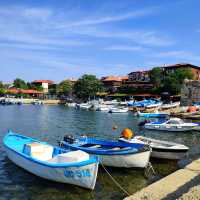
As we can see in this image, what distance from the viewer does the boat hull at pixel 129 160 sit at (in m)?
21.0

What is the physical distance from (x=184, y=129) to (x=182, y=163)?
59.2 feet

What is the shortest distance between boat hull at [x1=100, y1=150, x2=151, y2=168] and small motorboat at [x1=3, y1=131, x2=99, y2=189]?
2.53 meters

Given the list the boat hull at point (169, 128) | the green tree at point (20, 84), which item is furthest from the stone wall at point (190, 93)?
the green tree at point (20, 84)

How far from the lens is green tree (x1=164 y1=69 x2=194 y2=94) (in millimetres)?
111562

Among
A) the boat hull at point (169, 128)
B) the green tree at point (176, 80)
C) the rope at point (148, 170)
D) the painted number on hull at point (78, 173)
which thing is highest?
the green tree at point (176, 80)

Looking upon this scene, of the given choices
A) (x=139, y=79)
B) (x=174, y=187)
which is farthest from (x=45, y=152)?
(x=139, y=79)

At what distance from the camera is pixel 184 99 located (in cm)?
9312

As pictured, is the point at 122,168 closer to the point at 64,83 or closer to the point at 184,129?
the point at 184,129

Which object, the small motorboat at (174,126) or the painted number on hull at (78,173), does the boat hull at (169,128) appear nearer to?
the small motorboat at (174,126)

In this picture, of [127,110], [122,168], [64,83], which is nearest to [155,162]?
[122,168]

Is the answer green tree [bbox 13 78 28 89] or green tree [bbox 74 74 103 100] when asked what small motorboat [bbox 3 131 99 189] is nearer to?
green tree [bbox 74 74 103 100]

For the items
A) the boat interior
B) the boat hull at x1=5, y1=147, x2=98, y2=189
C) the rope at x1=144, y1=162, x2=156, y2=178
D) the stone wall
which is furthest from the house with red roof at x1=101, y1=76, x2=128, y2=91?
the boat hull at x1=5, y1=147, x2=98, y2=189

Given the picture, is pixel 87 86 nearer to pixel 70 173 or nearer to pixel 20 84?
pixel 20 84

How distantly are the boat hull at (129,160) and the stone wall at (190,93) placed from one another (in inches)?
2874
